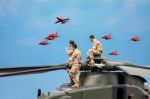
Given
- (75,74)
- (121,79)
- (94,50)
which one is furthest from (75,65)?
(121,79)

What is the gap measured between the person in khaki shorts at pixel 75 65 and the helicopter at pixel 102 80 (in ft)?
0.92

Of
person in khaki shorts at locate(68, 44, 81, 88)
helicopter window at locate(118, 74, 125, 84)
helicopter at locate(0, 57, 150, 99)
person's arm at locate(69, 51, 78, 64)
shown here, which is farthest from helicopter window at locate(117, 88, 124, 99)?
person's arm at locate(69, 51, 78, 64)

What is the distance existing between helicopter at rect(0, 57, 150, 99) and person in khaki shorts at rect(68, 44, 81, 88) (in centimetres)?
28

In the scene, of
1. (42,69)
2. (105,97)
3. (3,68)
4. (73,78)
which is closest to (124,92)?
(105,97)

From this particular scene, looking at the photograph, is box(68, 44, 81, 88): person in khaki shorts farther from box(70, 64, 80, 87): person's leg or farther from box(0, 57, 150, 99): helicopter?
box(0, 57, 150, 99): helicopter

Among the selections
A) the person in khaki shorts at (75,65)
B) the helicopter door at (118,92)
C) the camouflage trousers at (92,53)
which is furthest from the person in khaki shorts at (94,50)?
the helicopter door at (118,92)

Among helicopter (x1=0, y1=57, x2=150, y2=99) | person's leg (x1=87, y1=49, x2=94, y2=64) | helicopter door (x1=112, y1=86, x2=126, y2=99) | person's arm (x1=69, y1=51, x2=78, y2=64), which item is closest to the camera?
helicopter (x1=0, y1=57, x2=150, y2=99)

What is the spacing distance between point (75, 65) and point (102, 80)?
122 cm

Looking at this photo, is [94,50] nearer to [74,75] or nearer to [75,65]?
[75,65]

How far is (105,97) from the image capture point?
1720 centimetres

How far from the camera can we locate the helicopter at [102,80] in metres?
17.0

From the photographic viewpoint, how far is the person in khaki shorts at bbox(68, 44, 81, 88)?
59.2ft

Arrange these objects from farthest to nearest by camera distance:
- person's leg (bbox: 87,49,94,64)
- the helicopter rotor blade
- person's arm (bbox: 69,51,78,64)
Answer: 1. person's leg (bbox: 87,49,94,64)
2. person's arm (bbox: 69,51,78,64)
3. the helicopter rotor blade

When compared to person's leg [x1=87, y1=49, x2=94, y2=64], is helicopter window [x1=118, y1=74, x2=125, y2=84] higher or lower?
lower
